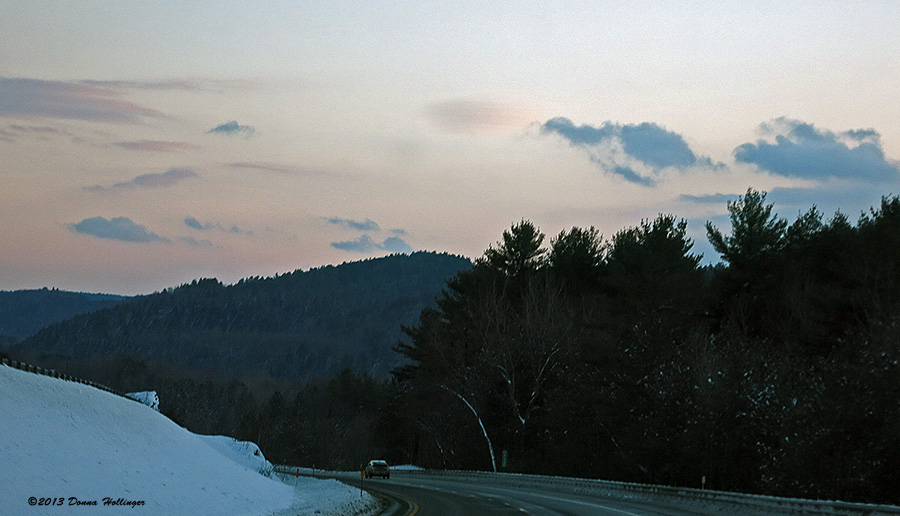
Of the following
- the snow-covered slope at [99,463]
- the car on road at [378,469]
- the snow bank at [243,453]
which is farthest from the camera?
the car on road at [378,469]

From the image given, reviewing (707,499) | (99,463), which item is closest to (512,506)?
(707,499)

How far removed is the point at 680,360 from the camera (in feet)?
158

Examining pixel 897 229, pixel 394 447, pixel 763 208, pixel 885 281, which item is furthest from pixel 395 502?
pixel 394 447

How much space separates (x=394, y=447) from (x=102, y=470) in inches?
3723

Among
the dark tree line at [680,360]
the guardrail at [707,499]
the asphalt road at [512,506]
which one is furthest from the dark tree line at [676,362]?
the asphalt road at [512,506]

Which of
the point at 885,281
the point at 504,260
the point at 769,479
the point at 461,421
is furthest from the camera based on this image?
the point at 504,260

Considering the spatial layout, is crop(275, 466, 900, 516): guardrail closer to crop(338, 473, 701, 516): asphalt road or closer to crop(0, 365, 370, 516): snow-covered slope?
crop(338, 473, 701, 516): asphalt road

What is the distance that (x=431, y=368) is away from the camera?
85.2 meters

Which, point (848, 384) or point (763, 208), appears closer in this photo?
point (848, 384)

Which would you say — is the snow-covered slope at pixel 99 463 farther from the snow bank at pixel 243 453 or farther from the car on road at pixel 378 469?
the car on road at pixel 378 469

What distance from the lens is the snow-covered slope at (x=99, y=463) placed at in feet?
50.9

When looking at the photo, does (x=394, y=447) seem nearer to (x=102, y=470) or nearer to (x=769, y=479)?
(x=769, y=479)

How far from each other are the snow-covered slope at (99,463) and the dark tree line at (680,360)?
59.5 feet

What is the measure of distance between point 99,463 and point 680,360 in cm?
3584
